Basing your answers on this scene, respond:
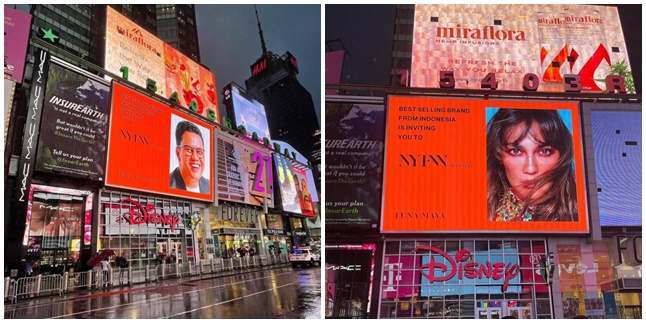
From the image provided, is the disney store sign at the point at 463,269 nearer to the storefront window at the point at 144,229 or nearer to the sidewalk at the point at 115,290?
the sidewalk at the point at 115,290

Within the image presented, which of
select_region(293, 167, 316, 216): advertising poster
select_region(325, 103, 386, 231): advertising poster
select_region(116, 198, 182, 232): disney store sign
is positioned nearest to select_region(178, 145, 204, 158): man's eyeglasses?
select_region(116, 198, 182, 232): disney store sign

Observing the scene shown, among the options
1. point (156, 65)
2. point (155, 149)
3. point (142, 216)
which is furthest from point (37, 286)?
point (156, 65)

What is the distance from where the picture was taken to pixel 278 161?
62.5 ft

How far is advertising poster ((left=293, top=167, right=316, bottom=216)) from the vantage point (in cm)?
1847

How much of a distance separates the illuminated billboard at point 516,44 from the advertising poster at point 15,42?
12849mm

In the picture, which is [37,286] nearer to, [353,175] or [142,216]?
[142,216]

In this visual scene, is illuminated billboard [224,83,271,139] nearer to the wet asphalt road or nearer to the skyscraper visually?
the skyscraper

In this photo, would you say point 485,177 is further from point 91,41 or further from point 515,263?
point 91,41

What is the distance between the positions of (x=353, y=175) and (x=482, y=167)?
4.20m

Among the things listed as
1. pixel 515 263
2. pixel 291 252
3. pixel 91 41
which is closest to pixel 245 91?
pixel 291 252

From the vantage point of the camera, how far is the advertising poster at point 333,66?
16.8 metres

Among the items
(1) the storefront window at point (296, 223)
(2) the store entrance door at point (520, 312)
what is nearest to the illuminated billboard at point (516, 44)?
(1) the storefront window at point (296, 223)

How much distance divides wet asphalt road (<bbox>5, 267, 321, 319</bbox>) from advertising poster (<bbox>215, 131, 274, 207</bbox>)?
386cm
